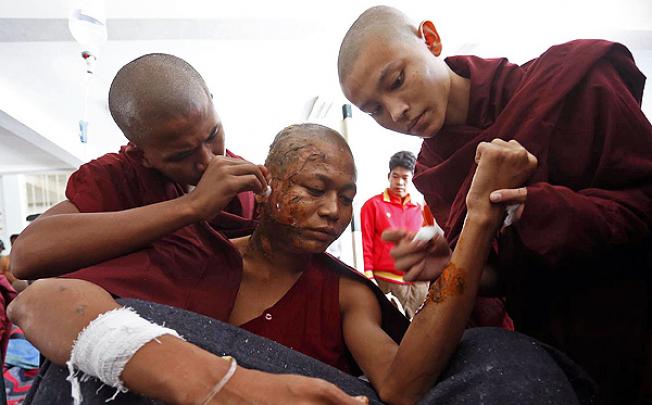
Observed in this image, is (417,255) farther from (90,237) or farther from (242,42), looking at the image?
(242,42)

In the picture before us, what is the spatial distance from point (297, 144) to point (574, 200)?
687 mm

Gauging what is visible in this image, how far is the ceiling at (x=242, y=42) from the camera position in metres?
3.49

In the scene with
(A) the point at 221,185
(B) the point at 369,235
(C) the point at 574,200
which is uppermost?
(C) the point at 574,200

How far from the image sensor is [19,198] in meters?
8.16

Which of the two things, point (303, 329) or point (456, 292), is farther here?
point (303, 329)

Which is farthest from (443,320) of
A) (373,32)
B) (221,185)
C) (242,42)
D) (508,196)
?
(242,42)

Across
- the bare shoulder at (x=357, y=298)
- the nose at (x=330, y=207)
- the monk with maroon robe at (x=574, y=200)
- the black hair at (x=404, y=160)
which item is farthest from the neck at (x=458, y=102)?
the black hair at (x=404, y=160)

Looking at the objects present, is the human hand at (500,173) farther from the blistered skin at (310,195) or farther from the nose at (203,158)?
the nose at (203,158)

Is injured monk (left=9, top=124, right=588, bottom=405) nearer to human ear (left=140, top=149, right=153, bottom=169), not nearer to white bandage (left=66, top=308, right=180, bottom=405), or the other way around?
white bandage (left=66, top=308, right=180, bottom=405)

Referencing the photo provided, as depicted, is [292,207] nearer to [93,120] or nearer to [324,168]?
[324,168]

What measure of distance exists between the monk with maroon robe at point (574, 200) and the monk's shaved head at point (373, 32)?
3.6 inches

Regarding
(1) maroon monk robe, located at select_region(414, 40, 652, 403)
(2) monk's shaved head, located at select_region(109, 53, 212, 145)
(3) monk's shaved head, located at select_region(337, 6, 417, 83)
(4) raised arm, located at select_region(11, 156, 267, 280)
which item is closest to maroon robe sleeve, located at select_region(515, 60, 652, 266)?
(1) maroon monk robe, located at select_region(414, 40, 652, 403)

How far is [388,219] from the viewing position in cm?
391

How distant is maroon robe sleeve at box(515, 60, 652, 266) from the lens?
954mm
